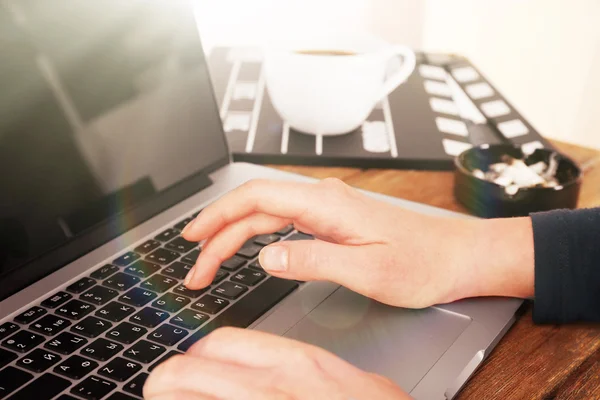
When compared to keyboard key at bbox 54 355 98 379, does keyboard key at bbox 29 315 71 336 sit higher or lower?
higher

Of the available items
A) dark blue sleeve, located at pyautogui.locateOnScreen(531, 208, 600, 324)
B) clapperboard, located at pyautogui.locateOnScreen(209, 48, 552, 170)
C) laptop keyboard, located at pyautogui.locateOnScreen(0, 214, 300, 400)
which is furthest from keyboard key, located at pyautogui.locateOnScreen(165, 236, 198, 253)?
dark blue sleeve, located at pyautogui.locateOnScreen(531, 208, 600, 324)

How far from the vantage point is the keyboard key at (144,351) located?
425mm

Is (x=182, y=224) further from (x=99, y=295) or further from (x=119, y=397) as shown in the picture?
(x=119, y=397)

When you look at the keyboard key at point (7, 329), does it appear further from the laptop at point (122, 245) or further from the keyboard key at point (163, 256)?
the keyboard key at point (163, 256)

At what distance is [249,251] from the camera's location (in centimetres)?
55

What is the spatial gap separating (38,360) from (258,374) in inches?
6.9

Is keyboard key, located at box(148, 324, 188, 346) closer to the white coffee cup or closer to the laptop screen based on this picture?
the laptop screen

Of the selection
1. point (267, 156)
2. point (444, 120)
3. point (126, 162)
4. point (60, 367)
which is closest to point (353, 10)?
point (444, 120)

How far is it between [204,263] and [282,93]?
353 millimetres

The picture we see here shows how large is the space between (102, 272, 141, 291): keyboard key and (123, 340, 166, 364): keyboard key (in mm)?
76

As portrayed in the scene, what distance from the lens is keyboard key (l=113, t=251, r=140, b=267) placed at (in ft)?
1.75

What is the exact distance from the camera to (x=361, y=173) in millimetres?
757

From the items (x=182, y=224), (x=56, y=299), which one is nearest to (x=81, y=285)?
(x=56, y=299)

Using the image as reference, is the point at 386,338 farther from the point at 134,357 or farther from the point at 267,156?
the point at 267,156
